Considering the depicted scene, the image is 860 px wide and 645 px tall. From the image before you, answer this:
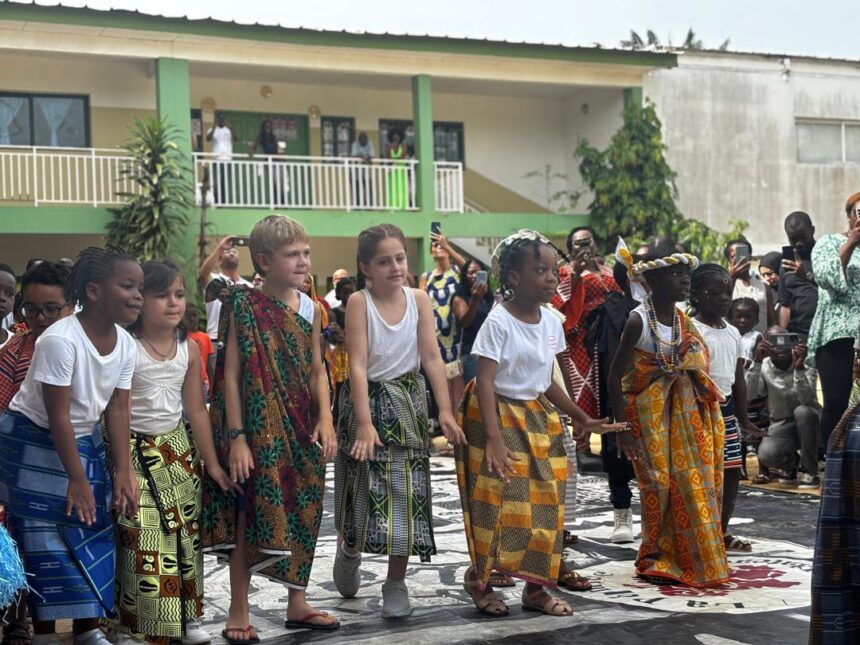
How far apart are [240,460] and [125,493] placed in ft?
1.56

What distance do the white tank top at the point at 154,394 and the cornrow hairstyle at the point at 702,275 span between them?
2832mm

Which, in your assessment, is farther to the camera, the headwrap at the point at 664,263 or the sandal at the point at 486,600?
the headwrap at the point at 664,263

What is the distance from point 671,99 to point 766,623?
1798 centimetres

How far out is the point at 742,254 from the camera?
30.8 feet

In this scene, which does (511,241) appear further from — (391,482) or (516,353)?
(391,482)

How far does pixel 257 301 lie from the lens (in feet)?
16.0

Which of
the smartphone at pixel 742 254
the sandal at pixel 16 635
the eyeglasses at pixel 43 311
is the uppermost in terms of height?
the smartphone at pixel 742 254

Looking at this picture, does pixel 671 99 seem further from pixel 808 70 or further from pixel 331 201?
pixel 331 201

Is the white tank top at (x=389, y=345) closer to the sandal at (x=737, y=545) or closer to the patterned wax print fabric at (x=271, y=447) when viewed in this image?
the patterned wax print fabric at (x=271, y=447)

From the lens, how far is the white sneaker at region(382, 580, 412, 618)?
16.3 feet

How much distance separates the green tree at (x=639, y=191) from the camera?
20234 mm

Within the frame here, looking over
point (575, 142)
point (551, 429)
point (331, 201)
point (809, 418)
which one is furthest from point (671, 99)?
point (551, 429)

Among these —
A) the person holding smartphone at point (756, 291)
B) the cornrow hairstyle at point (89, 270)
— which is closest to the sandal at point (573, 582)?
the cornrow hairstyle at point (89, 270)

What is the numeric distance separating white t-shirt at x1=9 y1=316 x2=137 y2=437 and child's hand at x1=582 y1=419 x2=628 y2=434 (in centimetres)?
210
